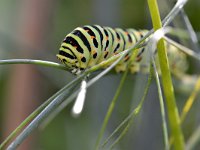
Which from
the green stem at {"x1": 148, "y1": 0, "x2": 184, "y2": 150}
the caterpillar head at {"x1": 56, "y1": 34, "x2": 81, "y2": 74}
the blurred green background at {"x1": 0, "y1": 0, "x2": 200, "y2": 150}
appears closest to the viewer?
the green stem at {"x1": 148, "y1": 0, "x2": 184, "y2": 150}

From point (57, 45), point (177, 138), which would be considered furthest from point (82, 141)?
point (177, 138)

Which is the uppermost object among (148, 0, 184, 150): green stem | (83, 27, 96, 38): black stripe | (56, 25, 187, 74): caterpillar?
(83, 27, 96, 38): black stripe

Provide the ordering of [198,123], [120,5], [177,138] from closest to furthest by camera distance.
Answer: [177,138], [198,123], [120,5]

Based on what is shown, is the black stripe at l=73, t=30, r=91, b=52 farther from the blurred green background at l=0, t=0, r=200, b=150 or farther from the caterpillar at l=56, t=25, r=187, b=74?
the blurred green background at l=0, t=0, r=200, b=150

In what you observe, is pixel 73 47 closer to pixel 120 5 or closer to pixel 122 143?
pixel 122 143

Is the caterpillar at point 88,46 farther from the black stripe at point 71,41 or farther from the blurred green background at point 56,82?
the blurred green background at point 56,82

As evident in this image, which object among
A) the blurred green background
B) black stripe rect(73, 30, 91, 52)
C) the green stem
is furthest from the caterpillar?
the blurred green background

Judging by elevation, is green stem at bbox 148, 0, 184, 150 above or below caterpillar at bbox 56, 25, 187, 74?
below

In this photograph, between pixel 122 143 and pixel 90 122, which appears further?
pixel 90 122

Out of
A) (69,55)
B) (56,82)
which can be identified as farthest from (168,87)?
(56,82)
